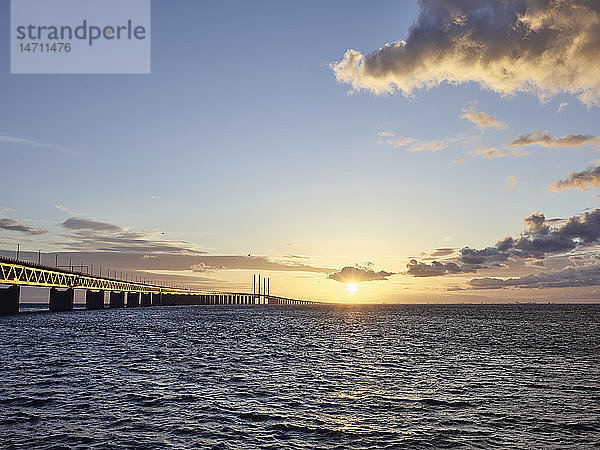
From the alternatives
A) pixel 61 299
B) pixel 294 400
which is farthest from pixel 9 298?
pixel 294 400

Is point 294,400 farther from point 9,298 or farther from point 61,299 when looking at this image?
point 61,299

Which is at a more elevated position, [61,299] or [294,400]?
[294,400]

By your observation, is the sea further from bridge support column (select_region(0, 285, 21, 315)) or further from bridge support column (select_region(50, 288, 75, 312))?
bridge support column (select_region(50, 288, 75, 312))

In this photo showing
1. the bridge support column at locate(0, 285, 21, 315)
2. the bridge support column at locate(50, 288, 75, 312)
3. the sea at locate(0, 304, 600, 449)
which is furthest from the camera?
the bridge support column at locate(50, 288, 75, 312)

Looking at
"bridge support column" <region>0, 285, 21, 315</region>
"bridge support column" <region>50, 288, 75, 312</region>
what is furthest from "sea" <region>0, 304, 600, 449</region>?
"bridge support column" <region>50, 288, 75, 312</region>

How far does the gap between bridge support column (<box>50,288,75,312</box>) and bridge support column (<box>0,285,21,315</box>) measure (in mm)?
41744

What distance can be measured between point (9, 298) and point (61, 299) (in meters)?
48.0

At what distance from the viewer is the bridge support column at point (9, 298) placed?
136m

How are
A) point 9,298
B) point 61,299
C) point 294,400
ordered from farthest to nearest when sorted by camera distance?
point 61,299 < point 9,298 < point 294,400

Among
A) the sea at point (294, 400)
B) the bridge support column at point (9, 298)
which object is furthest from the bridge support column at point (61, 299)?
the sea at point (294, 400)

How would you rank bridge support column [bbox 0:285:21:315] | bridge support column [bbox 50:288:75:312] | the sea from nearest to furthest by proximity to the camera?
the sea, bridge support column [bbox 0:285:21:315], bridge support column [bbox 50:288:75:312]

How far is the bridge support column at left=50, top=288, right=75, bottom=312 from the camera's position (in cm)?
17938

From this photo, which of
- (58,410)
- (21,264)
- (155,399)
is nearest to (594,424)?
(155,399)

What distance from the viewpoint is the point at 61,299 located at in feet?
602
